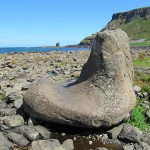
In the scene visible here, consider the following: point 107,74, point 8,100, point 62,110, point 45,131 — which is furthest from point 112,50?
point 8,100

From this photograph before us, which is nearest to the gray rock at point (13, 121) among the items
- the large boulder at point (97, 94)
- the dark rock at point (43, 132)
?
the large boulder at point (97, 94)

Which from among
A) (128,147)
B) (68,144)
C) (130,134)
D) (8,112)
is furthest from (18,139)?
(130,134)

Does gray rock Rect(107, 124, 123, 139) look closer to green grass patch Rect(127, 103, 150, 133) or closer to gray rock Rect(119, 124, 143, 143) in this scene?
gray rock Rect(119, 124, 143, 143)

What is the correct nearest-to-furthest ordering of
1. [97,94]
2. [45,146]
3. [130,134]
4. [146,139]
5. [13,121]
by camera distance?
1. [45,146]
2. [146,139]
3. [130,134]
4. [13,121]
5. [97,94]

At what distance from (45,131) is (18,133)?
0.98m

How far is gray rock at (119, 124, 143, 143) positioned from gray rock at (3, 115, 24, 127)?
378 centimetres

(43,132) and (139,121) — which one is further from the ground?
(43,132)

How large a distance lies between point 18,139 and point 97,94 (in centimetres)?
342

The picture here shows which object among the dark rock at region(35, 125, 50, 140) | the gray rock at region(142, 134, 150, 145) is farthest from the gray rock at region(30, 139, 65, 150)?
the gray rock at region(142, 134, 150, 145)

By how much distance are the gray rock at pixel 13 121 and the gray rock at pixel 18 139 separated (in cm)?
83

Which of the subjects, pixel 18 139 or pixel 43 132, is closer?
pixel 18 139

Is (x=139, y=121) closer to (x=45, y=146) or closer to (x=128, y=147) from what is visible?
(x=128, y=147)

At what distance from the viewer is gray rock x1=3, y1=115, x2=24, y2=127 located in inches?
498

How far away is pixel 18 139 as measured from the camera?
1148 centimetres
